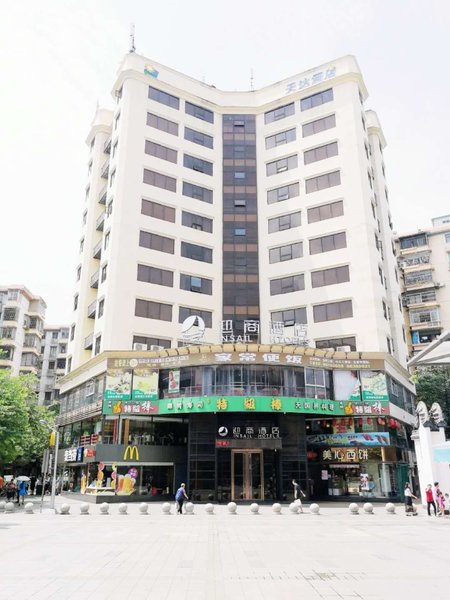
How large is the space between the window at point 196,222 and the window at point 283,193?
621cm

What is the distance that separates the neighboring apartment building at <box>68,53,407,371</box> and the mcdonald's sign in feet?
25.1

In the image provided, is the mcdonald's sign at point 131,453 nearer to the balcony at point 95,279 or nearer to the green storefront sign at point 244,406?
the green storefront sign at point 244,406

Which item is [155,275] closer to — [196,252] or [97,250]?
[196,252]

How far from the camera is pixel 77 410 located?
1667 inches

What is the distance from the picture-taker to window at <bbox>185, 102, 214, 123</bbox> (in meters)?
50.2

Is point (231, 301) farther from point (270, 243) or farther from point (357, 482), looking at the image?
point (357, 482)

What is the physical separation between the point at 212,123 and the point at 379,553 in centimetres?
4455

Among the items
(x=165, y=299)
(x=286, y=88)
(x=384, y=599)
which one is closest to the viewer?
(x=384, y=599)

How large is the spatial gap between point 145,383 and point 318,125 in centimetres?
2917

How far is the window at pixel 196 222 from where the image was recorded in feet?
150

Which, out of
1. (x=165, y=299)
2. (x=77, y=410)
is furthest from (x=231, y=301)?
(x=77, y=410)

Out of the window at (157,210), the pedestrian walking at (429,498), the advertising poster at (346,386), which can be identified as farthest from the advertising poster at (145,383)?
the pedestrian walking at (429,498)

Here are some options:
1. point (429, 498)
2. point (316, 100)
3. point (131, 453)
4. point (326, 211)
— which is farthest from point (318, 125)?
point (429, 498)

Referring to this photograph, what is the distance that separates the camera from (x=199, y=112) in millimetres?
50781
